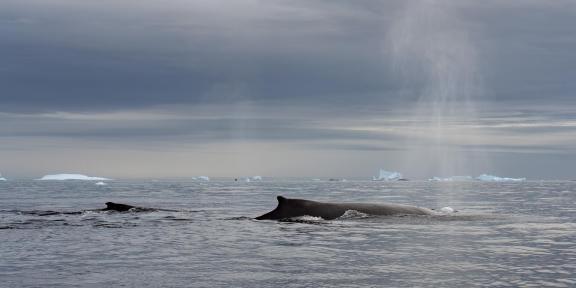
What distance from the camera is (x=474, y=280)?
12.9 meters

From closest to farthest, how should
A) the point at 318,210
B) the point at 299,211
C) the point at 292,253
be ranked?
1. the point at 292,253
2. the point at 299,211
3. the point at 318,210

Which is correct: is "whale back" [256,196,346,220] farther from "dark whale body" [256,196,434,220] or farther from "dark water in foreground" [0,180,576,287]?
"dark water in foreground" [0,180,576,287]

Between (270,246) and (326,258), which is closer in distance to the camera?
(326,258)

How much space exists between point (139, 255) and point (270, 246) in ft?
11.7

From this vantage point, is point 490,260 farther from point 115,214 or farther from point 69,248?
point 115,214

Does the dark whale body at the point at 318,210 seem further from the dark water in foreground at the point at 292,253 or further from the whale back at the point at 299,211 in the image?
the dark water in foreground at the point at 292,253

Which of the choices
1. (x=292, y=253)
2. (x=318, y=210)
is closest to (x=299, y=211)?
(x=318, y=210)


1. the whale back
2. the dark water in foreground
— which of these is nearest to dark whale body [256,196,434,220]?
the whale back

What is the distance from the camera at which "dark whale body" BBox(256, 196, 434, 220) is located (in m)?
27.8

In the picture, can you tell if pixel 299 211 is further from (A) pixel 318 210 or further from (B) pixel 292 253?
(B) pixel 292 253

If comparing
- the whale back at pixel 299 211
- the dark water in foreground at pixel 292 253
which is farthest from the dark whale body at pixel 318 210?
the dark water in foreground at pixel 292 253

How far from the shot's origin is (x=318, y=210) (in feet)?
91.8

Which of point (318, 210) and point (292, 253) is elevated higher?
point (318, 210)

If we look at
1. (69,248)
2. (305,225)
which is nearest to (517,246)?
(305,225)
